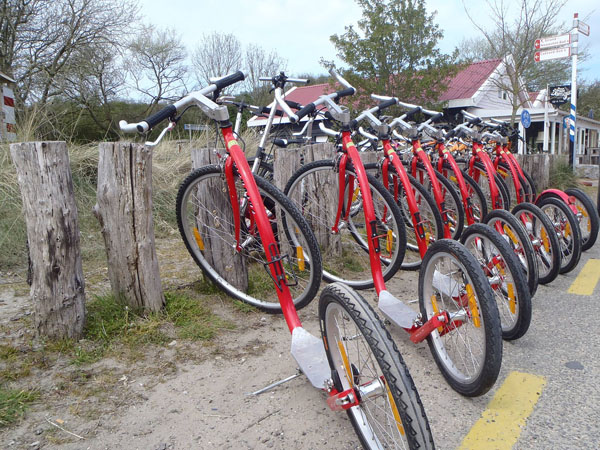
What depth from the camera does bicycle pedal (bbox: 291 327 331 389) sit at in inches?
76.3

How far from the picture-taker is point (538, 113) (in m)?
23.1

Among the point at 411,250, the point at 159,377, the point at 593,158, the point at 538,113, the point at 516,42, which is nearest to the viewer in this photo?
the point at 159,377

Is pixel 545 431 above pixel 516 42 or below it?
below

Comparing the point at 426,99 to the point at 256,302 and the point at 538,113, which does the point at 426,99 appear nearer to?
the point at 538,113

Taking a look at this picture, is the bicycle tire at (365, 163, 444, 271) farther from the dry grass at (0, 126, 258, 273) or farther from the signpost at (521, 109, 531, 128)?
the signpost at (521, 109, 531, 128)

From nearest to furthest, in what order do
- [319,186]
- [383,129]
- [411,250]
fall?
1. [383,129]
2. [319,186]
3. [411,250]

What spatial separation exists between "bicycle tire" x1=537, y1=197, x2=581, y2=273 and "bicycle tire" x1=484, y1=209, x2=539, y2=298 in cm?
78

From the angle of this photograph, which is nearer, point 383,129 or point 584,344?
point 584,344

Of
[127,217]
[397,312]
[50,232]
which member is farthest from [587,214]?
[50,232]

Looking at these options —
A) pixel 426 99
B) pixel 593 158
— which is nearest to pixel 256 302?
pixel 426 99

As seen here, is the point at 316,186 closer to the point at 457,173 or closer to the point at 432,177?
the point at 432,177

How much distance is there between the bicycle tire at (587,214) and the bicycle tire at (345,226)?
6.72ft

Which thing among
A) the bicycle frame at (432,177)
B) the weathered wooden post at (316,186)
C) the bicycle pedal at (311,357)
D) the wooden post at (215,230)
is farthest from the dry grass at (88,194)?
the bicycle pedal at (311,357)

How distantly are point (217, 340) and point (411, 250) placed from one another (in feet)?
7.68
